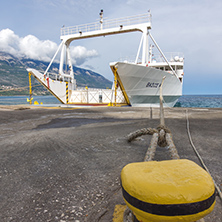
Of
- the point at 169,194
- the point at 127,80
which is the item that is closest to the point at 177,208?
the point at 169,194

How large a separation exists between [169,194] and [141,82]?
14371mm

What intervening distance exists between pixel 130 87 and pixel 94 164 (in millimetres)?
12742

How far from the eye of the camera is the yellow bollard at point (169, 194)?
73 centimetres

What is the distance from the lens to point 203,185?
0.78 meters

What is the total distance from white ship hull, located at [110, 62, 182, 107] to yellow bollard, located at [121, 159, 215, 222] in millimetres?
12433

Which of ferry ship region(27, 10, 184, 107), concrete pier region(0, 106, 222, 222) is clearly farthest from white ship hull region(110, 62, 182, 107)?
concrete pier region(0, 106, 222, 222)

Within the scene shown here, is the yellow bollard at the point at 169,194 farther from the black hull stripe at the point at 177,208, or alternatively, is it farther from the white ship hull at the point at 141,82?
the white ship hull at the point at 141,82

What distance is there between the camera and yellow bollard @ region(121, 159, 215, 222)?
28.6 inches

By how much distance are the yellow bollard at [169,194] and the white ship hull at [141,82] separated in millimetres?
12433

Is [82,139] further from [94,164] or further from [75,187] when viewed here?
[75,187]

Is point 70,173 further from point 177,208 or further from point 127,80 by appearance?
point 127,80

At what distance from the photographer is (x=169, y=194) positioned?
737 millimetres

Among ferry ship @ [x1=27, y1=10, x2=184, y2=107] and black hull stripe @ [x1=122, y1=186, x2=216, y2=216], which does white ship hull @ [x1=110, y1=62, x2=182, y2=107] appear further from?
black hull stripe @ [x1=122, y1=186, x2=216, y2=216]

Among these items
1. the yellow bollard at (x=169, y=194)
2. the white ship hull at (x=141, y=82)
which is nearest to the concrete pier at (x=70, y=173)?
the yellow bollard at (x=169, y=194)
